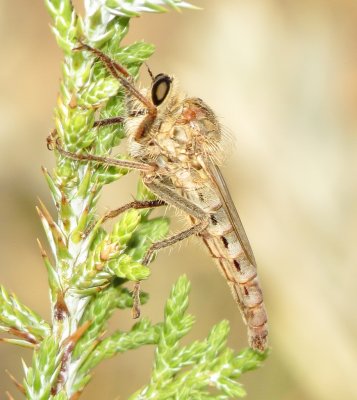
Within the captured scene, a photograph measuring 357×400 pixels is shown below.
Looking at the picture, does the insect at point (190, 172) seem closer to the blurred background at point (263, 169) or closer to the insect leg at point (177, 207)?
the insect leg at point (177, 207)

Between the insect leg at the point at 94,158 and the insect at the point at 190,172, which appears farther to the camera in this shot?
the insect at the point at 190,172

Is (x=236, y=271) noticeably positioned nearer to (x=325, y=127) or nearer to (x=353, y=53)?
(x=325, y=127)

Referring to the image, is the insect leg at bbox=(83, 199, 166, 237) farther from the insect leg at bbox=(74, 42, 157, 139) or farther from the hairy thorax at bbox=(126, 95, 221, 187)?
the insect leg at bbox=(74, 42, 157, 139)

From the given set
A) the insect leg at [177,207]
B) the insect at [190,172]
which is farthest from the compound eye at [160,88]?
the insect leg at [177,207]

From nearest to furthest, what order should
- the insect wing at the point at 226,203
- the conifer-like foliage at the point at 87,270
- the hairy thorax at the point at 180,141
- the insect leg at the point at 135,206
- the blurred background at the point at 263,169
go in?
the conifer-like foliage at the point at 87,270 < the insect leg at the point at 135,206 < the hairy thorax at the point at 180,141 < the insect wing at the point at 226,203 < the blurred background at the point at 263,169

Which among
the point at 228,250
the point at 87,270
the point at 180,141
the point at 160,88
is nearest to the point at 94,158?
the point at 87,270

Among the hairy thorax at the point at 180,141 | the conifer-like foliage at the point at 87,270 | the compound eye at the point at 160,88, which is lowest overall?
the conifer-like foliage at the point at 87,270
